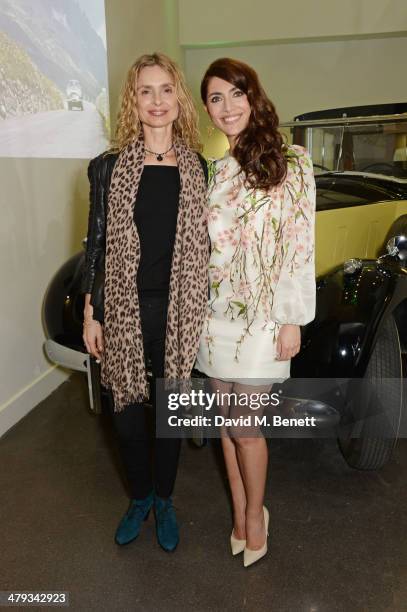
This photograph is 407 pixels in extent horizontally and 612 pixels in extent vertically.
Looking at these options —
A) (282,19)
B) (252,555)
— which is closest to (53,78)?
(252,555)

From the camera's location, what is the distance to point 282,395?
171 cm

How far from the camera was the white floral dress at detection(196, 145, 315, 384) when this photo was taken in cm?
133

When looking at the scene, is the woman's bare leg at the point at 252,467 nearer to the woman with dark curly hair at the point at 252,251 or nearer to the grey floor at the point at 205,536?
the woman with dark curly hair at the point at 252,251

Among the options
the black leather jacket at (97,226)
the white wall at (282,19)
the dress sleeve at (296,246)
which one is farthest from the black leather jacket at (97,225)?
the white wall at (282,19)

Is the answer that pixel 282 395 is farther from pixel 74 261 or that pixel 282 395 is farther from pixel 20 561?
pixel 74 261

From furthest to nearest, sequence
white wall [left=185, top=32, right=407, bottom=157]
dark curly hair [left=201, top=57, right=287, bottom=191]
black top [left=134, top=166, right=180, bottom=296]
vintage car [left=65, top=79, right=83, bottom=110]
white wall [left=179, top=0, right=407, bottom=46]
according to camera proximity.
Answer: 1. white wall [left=185, top=32, right=407, bottom=157]
2. white wall [left=179, top=0, right=407, bottom=46]
3. vintage car [left=65, top=79, right=83, bottom=110]
4. black top [left=134, top=166, right=180, bottom=296]
5. dark curly hair [left=201, top=57, right=287, bottom=191]

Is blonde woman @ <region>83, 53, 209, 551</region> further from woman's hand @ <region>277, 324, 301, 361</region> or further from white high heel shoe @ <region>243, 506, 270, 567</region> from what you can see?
white high heel shoe @ <region>243, 506, 270, 567</region>

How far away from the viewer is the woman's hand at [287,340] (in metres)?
1.39

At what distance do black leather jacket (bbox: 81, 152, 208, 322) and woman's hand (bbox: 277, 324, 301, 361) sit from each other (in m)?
0.52

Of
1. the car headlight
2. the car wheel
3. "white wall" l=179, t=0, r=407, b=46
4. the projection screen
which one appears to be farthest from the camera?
"white wall" l=179, t=0, r=407, b=46

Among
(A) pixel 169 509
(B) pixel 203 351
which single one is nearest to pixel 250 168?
(B) pixel 203 351

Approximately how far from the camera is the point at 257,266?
4.48 ft
